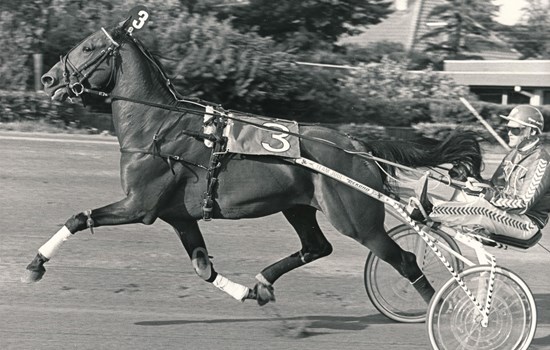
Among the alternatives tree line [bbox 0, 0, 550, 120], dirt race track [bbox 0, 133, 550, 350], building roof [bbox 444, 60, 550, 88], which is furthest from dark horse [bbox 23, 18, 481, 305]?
building roof [bbox 444, 60, 550, 88]

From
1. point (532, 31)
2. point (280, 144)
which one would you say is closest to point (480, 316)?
point (280, 144)

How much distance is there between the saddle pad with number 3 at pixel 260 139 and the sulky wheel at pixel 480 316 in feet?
4.62

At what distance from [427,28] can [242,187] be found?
2769 cm

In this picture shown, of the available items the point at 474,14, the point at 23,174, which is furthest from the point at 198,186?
the point at 474,14

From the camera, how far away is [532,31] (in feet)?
108

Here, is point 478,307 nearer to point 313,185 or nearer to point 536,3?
point 313,185

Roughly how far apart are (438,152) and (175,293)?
233 centimetres

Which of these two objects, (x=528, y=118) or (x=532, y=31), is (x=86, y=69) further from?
(x=532, y=31)

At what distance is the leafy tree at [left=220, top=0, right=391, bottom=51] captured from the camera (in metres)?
23.6

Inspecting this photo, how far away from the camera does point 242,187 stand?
606cm

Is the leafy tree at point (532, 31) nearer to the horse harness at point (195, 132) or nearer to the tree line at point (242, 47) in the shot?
the tree line at point (242, 47)

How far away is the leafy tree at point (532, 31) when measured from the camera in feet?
105

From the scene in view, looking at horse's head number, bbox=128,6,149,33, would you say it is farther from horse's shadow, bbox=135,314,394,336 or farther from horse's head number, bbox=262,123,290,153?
horse's shadow, bbox=135,314,394,336

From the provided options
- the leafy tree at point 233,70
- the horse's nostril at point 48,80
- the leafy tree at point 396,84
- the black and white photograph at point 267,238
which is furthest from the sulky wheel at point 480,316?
the leafy tree at point 396,84
